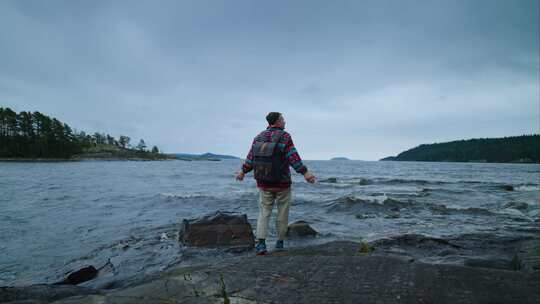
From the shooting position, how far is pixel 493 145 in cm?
15950

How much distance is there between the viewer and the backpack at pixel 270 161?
16.4 feet

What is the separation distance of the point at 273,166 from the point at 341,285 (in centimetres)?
240

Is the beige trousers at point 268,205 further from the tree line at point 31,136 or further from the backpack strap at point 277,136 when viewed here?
the tree line at point 31,136

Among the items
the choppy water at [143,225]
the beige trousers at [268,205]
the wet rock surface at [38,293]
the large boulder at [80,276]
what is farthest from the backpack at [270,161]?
the large boulder at [80,276]

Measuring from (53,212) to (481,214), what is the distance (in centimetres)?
1807

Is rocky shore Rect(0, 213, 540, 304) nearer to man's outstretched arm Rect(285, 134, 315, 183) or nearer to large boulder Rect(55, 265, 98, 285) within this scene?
large boulder Rect(55, 265, 98, 285)

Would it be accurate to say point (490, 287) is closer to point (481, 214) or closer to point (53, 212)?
point (481, 214)

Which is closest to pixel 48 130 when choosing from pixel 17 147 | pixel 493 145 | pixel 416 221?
pixel 17 147

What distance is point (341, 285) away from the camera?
309cm

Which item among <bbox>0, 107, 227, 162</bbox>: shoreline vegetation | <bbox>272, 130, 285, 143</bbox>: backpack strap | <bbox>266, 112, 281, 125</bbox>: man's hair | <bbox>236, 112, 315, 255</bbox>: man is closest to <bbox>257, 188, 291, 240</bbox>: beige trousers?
<bbox>236, 112, 315, 255</bbox>: man

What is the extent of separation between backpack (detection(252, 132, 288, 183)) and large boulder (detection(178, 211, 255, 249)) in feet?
8.47

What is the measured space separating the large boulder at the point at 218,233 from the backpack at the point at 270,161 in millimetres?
2582

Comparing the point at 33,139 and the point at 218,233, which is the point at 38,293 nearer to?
the point at 218,233

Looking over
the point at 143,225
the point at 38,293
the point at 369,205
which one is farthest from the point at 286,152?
the point at 369,205
